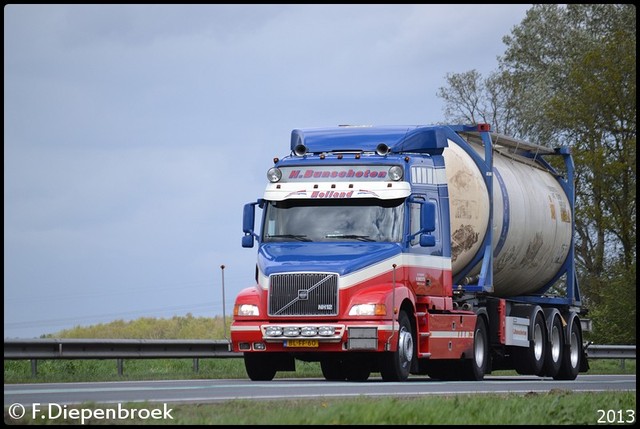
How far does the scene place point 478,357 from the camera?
25344 mm

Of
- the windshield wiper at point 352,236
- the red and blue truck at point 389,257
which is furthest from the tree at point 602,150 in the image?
the windshield wiper at point 352,236

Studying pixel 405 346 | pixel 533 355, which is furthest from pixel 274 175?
pixel 533 355

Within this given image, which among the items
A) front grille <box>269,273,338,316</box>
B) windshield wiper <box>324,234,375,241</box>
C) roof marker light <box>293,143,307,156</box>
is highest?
roof marker light <box>293,143,307,156</box>

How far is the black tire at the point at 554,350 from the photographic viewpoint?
28469 millimetres

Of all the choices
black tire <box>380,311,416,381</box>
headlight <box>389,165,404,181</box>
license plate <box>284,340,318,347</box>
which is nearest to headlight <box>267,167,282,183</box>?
headlight <box>389,165,404,181</box>

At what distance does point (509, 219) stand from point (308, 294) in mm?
6115

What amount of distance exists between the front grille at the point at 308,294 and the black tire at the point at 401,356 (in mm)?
1155

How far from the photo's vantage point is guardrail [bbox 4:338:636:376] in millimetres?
23547

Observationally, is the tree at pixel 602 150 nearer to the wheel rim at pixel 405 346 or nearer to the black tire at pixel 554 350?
the black tire at pixel 554 350

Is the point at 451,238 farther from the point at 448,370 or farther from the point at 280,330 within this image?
the point at 280,330

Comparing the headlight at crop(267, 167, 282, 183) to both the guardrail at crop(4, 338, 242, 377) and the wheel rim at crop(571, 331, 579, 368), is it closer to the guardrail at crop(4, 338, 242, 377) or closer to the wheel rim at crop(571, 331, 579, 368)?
the guardrail at crop(4, 338, 242, 377)

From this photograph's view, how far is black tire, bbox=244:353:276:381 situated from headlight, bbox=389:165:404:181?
3428 millimetres

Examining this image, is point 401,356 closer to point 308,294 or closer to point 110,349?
point 308,294

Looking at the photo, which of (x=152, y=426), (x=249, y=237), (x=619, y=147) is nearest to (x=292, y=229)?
(x=249, y=237)
